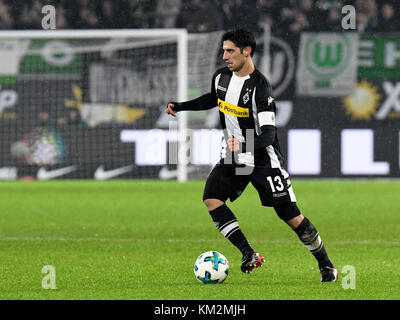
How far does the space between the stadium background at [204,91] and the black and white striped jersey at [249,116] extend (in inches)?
479

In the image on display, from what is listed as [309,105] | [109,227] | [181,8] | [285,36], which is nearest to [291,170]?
[309,105]

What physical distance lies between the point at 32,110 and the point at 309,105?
5.72 m

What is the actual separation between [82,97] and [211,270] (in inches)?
546

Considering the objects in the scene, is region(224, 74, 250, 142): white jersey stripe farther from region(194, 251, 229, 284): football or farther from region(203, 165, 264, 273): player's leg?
region(194, 251, 229, 284): football

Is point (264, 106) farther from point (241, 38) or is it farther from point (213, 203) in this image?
point (213, 203)

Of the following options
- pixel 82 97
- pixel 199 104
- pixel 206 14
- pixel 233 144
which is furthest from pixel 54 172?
pixel 233 144

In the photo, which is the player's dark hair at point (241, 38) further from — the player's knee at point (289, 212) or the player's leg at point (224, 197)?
the player's knee at point (289, 212)

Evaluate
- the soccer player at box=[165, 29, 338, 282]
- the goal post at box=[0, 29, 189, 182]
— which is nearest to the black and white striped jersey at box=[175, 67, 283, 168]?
the soccer player at box=[165, 29, 338, 282]

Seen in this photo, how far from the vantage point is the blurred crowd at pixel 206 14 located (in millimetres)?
20672

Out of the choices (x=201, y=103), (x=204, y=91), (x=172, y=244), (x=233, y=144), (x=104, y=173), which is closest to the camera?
(x=233, y=144)

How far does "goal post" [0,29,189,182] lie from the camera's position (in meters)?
19.9

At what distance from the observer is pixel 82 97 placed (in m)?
20.3

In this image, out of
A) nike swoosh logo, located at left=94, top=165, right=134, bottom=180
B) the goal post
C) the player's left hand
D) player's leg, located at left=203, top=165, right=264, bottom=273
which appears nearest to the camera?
the player's left hand

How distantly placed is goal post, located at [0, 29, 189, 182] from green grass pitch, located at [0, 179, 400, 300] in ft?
7.82
